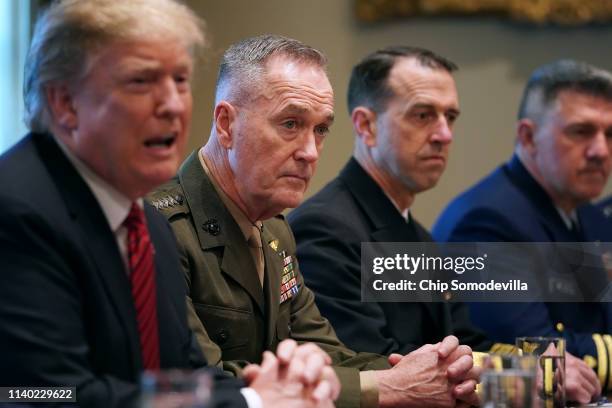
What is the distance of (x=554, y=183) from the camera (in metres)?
4.69

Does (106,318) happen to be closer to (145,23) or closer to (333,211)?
(145,23)

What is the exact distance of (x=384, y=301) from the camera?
3.68m

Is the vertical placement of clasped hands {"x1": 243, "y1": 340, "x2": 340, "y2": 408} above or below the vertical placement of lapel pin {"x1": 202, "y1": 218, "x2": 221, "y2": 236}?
below

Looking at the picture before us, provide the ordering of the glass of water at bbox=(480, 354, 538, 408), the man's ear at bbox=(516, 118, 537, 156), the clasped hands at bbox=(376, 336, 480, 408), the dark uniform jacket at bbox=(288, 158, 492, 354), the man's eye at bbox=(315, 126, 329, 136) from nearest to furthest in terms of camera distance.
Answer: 1. the glass of water at bbox=(480, 354, 538, 408)
2. the clasped hands at bbox=(376, 336, 480, 408)
3. the man's eye at bbox=(315, 126, 329, 136)
4. the dark uniform jacket at bbox=(288, 158, 492, 354)
5. the man's ear at bbox=(516, 118, 537, 156)

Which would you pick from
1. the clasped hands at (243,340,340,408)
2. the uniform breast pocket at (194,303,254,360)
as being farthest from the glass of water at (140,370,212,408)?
the uniform breast pocket at (194,303,254,360)

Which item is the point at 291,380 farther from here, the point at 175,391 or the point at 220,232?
the point at 220,232

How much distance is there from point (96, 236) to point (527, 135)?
3.14 meters

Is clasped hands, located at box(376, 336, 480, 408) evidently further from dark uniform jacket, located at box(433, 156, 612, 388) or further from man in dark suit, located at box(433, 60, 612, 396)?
man in dark suit, located at box(433, 60, 612, 396)

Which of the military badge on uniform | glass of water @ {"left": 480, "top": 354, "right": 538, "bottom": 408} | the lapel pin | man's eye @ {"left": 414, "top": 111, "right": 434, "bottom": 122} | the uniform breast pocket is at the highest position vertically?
man's eye @ {"left": 414, "top": 111, "right": 434, "bottom": 122}

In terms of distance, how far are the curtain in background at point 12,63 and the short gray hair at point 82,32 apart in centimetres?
256

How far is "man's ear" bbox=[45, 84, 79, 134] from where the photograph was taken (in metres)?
2.06

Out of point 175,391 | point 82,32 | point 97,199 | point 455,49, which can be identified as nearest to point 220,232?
point 97,199

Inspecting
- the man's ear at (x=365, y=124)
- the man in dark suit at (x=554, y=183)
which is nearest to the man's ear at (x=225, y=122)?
the man's ear at (x=365, y=124)

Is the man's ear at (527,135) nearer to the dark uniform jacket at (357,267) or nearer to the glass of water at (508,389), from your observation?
the dark uniform jacket at (357,267)
